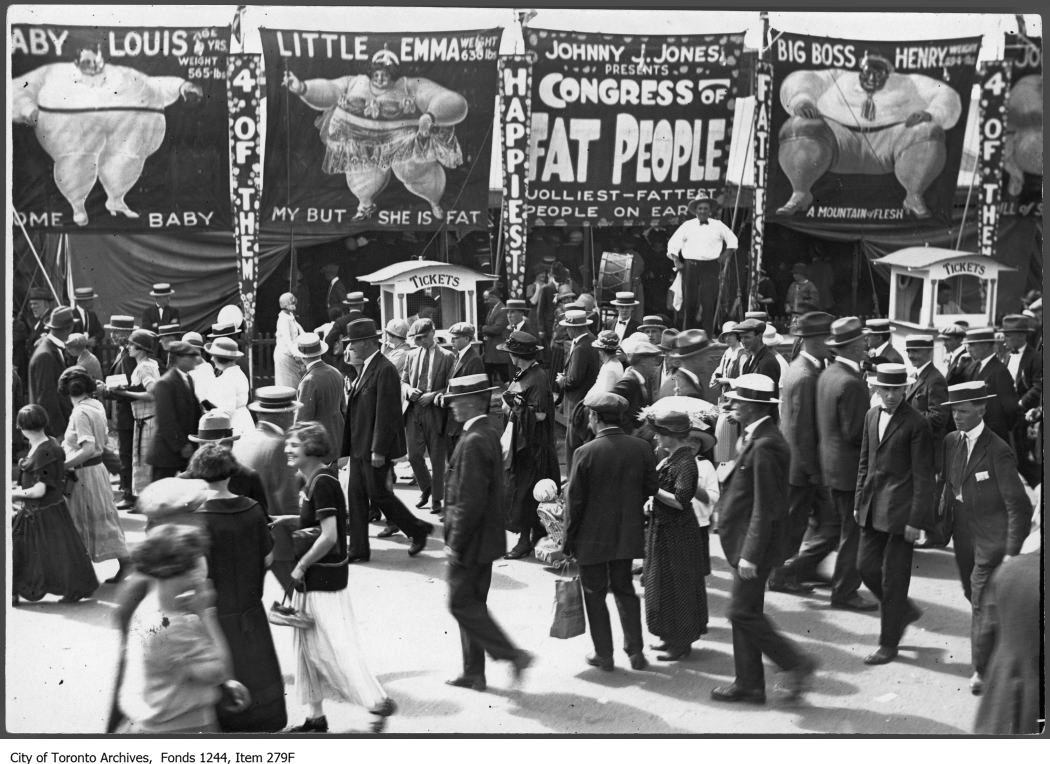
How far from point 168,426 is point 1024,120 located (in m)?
6.68

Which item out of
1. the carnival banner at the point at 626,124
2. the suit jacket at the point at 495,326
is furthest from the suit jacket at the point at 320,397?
the carnival banner at the point at 626,124

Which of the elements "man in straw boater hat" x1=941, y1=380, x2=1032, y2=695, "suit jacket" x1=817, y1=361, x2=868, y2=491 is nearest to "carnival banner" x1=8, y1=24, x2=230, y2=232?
"suit jacket" x1=817, y1=361, x2=868, y2=491

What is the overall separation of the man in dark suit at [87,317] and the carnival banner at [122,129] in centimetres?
141

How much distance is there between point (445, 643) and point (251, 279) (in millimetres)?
4249

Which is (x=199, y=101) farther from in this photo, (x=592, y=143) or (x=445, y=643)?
(x=445, y=643)

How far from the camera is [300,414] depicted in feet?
30.8

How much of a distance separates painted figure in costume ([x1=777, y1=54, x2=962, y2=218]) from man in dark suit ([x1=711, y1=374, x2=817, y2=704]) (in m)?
3.79

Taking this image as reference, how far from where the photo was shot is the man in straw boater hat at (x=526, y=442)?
365 inches

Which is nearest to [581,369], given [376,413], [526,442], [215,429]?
[526,442]

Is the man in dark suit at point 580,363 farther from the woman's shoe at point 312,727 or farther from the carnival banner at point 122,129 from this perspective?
the woman's shoe at point 312,727

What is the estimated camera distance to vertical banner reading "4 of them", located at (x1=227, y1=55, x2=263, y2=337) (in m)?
9.41

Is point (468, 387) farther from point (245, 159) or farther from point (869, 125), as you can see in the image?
point (869, 125)

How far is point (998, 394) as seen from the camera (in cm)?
963

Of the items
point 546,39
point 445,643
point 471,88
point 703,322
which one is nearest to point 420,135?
point 471,88
